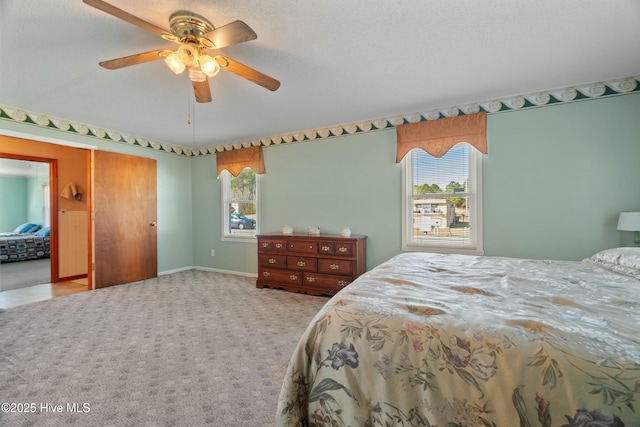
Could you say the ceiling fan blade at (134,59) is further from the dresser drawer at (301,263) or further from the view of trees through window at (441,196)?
the view of trees through window at (441,196)

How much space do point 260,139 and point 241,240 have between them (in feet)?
5.91

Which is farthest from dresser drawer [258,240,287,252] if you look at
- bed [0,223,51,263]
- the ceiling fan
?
bed [0,223,51,263]

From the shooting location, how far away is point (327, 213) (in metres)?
4.23

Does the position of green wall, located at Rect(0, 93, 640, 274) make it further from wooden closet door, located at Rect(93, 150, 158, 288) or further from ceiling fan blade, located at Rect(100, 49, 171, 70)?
ceiling fan blade, located at Rect(100, 49, 171, 70)

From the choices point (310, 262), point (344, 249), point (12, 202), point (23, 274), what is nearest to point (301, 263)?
point (310, 262)

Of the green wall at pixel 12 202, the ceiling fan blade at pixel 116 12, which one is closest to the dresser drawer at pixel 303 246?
the ceiling fan blade at pixel 116 12

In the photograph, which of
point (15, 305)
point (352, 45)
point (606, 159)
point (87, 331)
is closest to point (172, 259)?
point (15, 305)

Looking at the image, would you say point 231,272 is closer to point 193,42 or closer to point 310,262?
point 310,262

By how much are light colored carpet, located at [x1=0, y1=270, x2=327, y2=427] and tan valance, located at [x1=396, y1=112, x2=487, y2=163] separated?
2311mm

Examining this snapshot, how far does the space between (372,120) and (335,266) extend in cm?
205

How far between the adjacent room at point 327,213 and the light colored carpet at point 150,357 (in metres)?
0.02

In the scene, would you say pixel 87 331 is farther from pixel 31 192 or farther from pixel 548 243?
pixel 31 192

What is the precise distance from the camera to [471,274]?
173 centimetres

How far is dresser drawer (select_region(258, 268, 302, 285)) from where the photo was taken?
393cm
